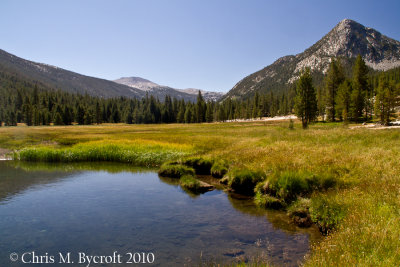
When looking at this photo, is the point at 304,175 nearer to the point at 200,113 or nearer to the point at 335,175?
the point at 335,175

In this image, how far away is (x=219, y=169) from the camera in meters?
19.9

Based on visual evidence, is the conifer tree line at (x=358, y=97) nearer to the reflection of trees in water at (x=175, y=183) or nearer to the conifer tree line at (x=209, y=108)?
the conifer tree line at (x=209, y=108)

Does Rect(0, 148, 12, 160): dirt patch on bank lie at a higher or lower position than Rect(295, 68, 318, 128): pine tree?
lower

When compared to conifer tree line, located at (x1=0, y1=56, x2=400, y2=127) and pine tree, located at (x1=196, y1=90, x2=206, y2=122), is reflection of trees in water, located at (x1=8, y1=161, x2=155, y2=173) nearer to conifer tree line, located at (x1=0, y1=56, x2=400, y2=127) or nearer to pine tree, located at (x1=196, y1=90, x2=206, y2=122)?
conifer tree line, located at (x1=0, y1=56, x2=400, y2=127)

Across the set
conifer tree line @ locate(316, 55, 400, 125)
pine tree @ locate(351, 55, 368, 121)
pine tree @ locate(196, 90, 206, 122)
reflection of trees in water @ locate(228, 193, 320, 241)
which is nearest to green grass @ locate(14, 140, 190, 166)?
reflection of trees in water @ locate(228, 193, 320, 241)

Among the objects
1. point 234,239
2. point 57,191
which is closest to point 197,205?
point 234,239

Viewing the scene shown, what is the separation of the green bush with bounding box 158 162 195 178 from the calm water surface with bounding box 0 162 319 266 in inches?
113

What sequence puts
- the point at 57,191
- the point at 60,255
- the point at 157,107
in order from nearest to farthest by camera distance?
the point at 60,255, the point at 57,191, the point at 157,107

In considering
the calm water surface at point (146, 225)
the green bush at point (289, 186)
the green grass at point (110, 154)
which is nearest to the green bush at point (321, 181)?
the green bush at point (289, 186)

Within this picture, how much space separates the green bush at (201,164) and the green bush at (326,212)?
1213 cm

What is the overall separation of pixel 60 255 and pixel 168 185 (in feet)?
33.7

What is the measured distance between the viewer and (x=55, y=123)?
118m

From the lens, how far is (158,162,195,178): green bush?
67.7 feet

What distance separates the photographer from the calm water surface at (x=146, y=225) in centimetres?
832
